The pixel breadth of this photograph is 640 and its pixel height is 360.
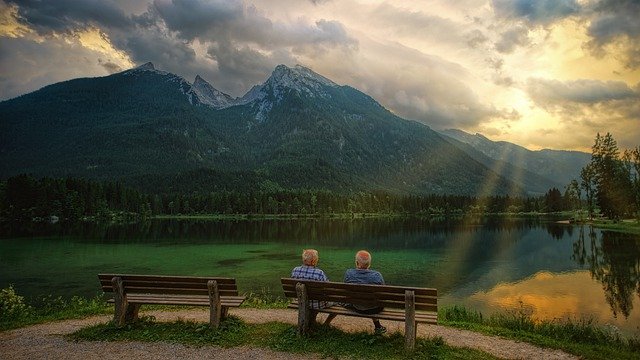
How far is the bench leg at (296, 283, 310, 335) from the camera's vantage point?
42.7 feet

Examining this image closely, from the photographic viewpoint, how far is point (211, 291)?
542 inches

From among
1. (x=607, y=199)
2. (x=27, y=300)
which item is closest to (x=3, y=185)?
(x=27, y=300)

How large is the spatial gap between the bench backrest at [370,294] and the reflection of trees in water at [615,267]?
19962 mm

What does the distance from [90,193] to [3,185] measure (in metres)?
28.5

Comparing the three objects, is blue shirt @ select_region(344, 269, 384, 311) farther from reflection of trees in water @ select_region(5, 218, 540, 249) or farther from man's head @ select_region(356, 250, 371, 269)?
reflection of trees in water @ select_region(5, 218, 540, 249)

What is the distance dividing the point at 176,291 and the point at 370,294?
6450 mm

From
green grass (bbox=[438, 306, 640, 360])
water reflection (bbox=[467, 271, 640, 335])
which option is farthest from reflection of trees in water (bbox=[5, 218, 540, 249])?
green grass (bbox=[438, 306, 640, 360])

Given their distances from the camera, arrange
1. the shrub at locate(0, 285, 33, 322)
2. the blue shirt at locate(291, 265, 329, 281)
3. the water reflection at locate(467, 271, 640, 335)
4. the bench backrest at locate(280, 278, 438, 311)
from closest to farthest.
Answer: the bench backrest at locate(280, 278, 438, 311) < the blue shirt at locate(291, 265, 329, 281) < the shrub at locate(0, 285, 33, 322) < the water reflection at locate(467, 271, 640, 335)

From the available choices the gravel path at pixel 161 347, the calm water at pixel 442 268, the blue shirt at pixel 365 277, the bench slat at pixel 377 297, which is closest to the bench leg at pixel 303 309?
the bench slat at pixel 377 297

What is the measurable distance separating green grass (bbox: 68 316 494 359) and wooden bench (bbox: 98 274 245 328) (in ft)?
1.82

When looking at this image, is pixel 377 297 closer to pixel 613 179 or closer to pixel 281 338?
pixel 281 338

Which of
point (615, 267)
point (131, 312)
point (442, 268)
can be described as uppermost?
point (131, 312)

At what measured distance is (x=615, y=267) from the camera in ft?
135

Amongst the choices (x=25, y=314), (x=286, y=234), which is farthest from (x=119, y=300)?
(x=286, y=234)
